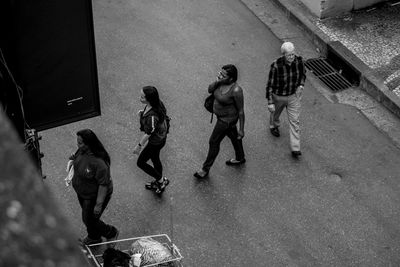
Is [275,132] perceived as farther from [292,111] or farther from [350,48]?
[350,48]

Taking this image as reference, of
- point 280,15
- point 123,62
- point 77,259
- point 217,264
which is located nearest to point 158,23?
point 123,62

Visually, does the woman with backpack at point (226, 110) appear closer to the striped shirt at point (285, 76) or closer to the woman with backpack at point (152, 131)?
the woman with backpack at point (152, 131)

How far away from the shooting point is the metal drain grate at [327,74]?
10141 mm

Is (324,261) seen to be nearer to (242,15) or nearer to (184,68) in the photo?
(184,68)

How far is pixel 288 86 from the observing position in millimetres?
7969

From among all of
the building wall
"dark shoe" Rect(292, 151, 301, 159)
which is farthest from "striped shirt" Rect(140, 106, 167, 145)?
the building wall

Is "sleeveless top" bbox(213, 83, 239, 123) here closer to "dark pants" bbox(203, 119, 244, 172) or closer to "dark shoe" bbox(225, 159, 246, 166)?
"dark pants" bbox(203, 119, 244, 172)

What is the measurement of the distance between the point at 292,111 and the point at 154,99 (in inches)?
92.0

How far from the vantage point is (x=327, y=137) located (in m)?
8.98

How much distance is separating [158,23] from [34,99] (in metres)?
6.13

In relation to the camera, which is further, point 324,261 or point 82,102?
point 324,261

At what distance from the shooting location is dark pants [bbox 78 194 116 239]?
21.4 feet

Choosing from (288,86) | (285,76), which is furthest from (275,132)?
(285,76)

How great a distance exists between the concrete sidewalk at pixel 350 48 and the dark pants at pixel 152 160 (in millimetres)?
3534
